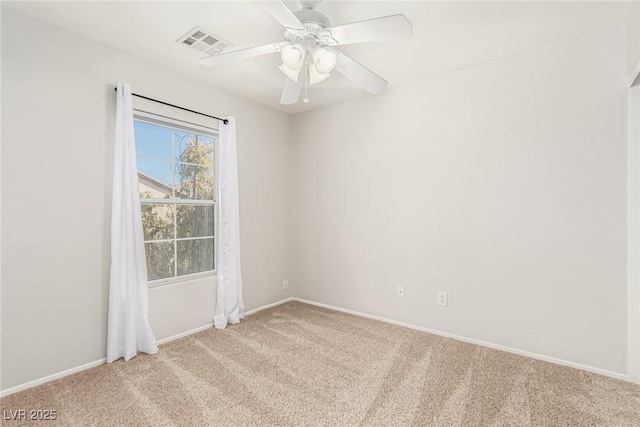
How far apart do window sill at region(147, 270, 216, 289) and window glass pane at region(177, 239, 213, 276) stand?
45mm

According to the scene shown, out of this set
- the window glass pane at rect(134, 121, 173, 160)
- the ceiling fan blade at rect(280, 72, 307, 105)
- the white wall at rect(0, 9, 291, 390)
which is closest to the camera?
the white wall at rect(0, 9, 291, 390)

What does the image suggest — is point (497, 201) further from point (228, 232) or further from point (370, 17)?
point (228, 232)

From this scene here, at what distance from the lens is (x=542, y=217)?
239cm

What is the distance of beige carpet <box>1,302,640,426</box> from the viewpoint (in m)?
1.73

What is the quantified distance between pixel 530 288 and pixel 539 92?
5.08 feet

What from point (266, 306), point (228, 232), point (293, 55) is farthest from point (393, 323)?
point (293, 55)

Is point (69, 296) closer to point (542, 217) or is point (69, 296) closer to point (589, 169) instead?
point (542, 217)

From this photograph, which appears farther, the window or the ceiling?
the window

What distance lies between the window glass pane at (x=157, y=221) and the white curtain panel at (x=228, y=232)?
475 millimetres

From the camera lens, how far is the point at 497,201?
8.48ft

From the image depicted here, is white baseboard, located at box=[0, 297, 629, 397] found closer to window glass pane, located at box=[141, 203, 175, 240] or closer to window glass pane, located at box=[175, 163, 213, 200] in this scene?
window glass pane, located at box=[141, 203, 175, 240]

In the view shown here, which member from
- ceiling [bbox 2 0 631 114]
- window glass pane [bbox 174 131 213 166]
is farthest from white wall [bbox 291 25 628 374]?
window glass pane [bbox 174 131 213 166]

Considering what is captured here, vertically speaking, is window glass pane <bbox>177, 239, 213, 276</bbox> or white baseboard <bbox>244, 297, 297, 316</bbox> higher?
window glass pane <bbox>177, 239, 213, 276</bbox>

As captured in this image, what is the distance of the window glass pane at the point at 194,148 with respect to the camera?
2.94 meters
